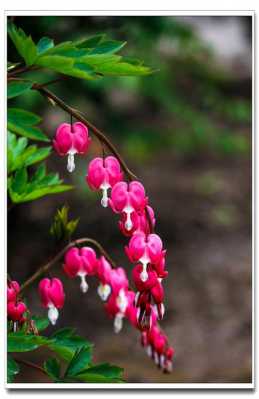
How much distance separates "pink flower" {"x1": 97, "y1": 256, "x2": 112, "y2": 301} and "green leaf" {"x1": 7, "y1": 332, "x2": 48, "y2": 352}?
22cm

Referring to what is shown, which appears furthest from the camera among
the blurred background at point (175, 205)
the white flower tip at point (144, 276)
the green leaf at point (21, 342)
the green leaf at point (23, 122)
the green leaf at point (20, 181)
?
the blurred background at point (175, 205)

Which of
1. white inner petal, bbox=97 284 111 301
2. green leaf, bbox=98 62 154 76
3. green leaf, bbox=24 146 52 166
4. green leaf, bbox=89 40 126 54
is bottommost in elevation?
white inner petal, bbox=97 284 111 301

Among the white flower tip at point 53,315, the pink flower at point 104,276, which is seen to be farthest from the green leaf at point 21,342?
the pink flower at point 104,276

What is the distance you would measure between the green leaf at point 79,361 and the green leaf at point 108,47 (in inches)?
20.9

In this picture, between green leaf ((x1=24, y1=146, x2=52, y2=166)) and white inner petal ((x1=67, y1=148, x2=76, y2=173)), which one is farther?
green leaf ((x1=24, y1=146, x2=52, y2=166))

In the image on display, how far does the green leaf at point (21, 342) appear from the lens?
128 centimetres

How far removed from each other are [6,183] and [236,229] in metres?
3.48

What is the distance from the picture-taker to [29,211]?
470cm

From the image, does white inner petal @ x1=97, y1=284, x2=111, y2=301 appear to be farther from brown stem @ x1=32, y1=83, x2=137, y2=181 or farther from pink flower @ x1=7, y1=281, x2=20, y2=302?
brown stem @ x1=32, y1=83, x2=137, y2=181

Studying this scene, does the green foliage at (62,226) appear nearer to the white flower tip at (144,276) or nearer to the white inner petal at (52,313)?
the white inner petal at (52,313)

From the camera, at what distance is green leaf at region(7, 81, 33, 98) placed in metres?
1.29

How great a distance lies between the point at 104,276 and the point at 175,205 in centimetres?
361


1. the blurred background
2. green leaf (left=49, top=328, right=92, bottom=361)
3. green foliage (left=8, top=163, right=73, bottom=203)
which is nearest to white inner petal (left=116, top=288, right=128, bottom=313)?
green leaf (left=49, top=328, right=92, bottom=361)
